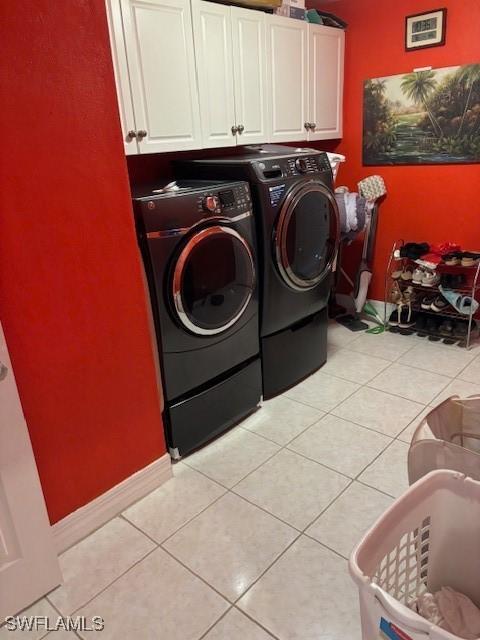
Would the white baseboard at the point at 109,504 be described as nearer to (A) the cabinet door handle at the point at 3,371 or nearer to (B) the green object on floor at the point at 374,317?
(A) the cabinet door handle at the point at 3,371

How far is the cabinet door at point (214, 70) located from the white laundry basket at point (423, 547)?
2071mm

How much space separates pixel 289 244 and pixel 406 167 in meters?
1.45

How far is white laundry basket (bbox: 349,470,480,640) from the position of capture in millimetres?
972

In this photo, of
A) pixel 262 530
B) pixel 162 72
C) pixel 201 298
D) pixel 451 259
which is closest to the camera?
pixel 262 530

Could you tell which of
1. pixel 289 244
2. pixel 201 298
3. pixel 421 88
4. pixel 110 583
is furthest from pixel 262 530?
pixel 421 88

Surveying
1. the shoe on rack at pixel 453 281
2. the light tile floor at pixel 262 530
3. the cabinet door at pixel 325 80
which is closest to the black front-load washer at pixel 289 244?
the light tile floor at pixel 262 530

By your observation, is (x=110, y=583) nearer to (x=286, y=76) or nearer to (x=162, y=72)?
(x=162, y=72)

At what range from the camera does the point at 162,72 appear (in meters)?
2.26

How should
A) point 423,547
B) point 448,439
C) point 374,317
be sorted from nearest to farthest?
point 423,547, point 448,439, point 374,317

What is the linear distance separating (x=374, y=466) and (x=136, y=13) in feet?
7.45

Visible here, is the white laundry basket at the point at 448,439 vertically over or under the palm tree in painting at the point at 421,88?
under

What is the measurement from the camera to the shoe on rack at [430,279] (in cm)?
308

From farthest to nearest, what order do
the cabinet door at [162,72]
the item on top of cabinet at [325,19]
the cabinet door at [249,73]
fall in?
the item on top of cabinet at [325,19] → the cabinet door at [249,73] → the cabinet door at [162,72]

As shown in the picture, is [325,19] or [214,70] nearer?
[214,70]
